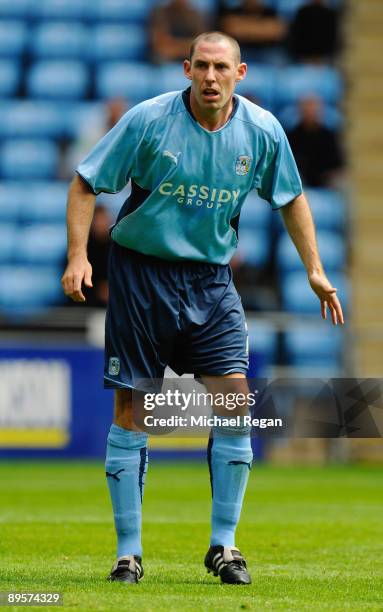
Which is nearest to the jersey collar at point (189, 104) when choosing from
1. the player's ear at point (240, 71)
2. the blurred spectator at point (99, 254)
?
the player's ear at point (240, 71)

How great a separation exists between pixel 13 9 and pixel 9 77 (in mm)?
1283

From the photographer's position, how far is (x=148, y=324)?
17.3 feet

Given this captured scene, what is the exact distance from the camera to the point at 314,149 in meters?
16.2

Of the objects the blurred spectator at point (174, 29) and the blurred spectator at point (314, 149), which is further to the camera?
the blurred spectator at point (174, 29)

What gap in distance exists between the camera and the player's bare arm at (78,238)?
5004 millimetres

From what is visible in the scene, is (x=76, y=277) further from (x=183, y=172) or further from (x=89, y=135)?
(x=89, y=135)

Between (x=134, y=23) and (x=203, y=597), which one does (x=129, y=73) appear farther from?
(x=203, y=597)

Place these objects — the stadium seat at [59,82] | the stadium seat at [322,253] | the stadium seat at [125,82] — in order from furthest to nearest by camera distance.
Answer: the stadium seat at [59,82]
the stadium seat at [125,82]
the stadium seat at [322,253]

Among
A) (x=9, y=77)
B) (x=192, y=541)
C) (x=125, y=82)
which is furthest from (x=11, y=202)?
(x=192, y=541)

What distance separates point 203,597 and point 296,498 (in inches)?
207

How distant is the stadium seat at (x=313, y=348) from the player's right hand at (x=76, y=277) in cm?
992

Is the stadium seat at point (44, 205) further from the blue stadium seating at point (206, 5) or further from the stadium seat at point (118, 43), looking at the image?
the blue stadium seating at point (206, 5)

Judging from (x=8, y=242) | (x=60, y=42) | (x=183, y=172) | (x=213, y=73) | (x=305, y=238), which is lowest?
(x=8, y=242)

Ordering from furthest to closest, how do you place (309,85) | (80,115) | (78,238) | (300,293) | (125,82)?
(125,82)
(309,85)
(80,115)
(300,293)
(78,238)
